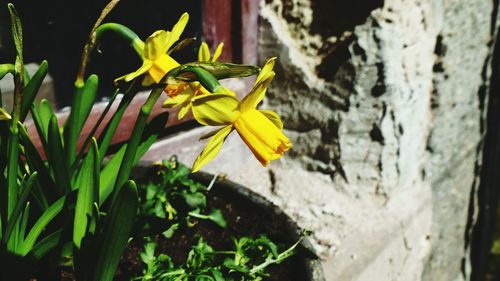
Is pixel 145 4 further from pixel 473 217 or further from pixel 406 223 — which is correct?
pixel 473 217

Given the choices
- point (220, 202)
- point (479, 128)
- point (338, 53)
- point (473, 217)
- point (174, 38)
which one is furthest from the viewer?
point (473, 217)

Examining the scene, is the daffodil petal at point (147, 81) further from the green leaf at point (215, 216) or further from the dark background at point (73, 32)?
the dark background at point (73, 32)

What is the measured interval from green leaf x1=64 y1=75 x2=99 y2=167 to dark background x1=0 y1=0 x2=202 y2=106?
1.20ft

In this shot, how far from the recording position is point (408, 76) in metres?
1.49

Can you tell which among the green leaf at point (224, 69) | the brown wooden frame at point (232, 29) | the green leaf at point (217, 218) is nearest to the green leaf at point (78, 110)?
the green leaf at point (224, 69)

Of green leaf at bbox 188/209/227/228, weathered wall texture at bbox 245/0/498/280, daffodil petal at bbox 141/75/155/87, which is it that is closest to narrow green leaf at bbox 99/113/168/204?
daffodil petal at bbox 141/75/155/87

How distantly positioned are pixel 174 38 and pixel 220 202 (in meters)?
0.53

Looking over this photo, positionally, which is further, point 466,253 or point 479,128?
point 466,253

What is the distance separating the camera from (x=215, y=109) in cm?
69

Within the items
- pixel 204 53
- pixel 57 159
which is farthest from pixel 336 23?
pixel 57 159

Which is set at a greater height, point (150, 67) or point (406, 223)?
point (150, 67)

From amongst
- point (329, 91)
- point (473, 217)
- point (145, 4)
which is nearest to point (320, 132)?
point (329, 91)

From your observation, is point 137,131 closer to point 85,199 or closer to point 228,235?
point 85,199

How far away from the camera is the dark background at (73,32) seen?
1.15m
